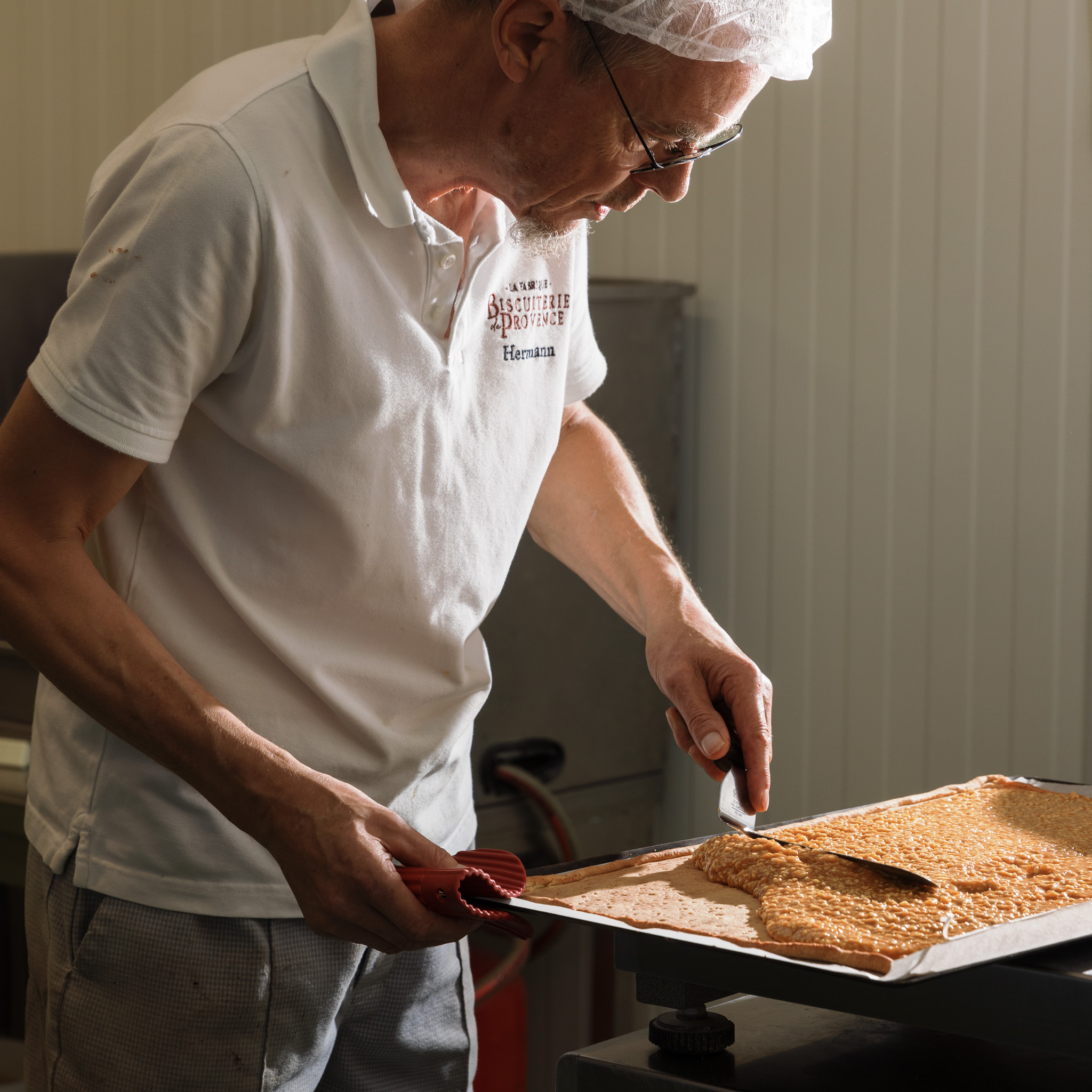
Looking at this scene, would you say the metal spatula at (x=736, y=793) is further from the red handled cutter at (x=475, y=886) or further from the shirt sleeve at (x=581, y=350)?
the shirt sleeve at (x=581, y=350)

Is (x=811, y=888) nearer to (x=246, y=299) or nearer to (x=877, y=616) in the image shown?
(x=246, y=299)

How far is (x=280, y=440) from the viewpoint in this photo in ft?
3.61

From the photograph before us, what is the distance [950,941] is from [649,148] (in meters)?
0.69

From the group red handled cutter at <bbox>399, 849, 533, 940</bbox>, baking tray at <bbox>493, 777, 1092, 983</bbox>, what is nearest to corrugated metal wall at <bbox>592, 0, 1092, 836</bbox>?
baking tray at <bbox>493, 777, 1092, 983</bbox>

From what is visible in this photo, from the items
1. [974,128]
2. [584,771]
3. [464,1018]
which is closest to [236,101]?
[464,1018]

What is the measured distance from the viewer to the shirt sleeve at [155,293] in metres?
1.00

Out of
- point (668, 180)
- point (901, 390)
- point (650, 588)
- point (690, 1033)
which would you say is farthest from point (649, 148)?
point (901, 390)

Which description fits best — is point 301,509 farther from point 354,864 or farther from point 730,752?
point 730,752

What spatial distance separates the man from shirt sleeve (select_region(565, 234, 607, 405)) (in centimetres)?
13

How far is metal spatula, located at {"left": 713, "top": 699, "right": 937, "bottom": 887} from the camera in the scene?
1.17 metres

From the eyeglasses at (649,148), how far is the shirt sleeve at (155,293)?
31 cm

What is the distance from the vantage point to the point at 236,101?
106 centimetres

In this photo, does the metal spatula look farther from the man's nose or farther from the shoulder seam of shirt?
the shoulder seam of shirt

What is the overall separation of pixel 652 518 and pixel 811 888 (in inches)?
23.6
